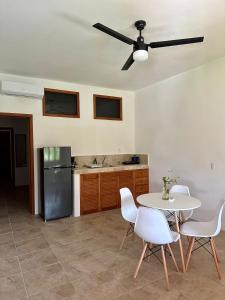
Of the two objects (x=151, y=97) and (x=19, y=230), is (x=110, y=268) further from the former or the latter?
(x=151, y=97)

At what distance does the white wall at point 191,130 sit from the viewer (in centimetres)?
372

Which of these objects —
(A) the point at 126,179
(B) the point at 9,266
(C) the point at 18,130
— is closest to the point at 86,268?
(B) the point at 9,266

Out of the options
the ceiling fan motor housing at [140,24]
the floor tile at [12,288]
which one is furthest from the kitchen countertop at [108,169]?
the ceiling fan motor housing at [140,24]

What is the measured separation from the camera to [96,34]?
9.15 feet

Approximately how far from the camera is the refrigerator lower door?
426 centimetres

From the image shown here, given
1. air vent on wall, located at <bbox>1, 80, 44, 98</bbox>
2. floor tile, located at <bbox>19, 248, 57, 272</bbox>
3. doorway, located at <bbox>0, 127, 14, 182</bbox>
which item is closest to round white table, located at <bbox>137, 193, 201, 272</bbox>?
floor tile, located at <bbox>19, 248, 57, 272</bbox>

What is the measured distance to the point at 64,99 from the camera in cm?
498

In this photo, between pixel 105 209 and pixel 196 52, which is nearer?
pixel 196 52

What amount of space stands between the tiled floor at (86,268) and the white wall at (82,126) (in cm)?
149

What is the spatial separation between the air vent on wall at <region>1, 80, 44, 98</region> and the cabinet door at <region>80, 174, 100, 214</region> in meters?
1.88

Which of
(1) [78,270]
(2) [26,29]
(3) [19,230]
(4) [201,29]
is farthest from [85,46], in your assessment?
(3) [19,230]

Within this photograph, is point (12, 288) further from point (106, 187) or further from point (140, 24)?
point (140, 24)

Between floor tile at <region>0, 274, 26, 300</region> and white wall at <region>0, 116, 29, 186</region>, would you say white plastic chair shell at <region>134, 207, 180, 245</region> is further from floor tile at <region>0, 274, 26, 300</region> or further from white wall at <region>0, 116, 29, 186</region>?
white wall at <region>0, 116, 29, 186</region>

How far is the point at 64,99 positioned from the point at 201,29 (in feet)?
10.4
